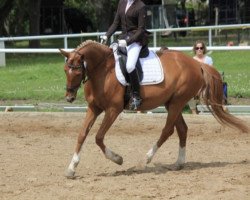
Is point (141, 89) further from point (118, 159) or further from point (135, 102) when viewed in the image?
point (118, 159)

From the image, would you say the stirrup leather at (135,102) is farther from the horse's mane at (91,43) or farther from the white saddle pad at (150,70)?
the horse's mane at (91,43)

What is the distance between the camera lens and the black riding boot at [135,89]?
327 inches

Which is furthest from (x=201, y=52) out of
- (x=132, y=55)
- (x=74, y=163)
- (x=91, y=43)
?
(x=74, y=163)

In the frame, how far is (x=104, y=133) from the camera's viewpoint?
8180mm

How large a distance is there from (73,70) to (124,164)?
66.7 inches

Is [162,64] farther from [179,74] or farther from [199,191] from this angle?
[199,191]

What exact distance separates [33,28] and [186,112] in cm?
1943

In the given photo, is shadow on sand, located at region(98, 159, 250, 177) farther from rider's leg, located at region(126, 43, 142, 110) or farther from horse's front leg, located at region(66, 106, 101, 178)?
rider's leg, located at region(126, 43, 142, 110)

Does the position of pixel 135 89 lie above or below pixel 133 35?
below

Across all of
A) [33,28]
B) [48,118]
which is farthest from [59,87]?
[33,28]

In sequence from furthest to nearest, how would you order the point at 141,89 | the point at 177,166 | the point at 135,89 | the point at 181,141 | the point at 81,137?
1. the point at 181,141
2. the point at 177,166
3. the point at 141,89
4. the point at 135,89
5. the point at 81,137

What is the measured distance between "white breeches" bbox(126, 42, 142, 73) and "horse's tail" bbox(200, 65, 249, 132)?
1.16 metres

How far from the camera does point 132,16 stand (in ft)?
27.5

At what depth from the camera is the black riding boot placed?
8.31 metres
